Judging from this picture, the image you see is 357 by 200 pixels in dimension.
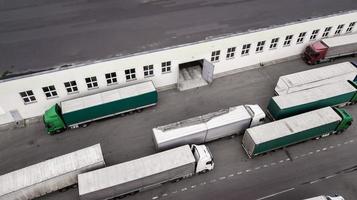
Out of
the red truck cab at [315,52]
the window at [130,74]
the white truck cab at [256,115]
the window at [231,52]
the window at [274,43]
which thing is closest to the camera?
the white truck cab at [256,115]

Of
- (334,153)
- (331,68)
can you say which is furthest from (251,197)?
(331,68)

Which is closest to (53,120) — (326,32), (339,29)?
(326,32)

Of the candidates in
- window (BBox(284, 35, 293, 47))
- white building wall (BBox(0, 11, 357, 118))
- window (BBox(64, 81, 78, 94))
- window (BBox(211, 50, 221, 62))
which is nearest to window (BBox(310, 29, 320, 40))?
white building wall (BBox(0, 11, 357, 118))

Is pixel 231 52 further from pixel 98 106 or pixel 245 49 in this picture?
pixel 98 106

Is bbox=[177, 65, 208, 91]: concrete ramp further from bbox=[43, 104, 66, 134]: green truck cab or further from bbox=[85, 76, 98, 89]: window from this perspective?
bbox=[43, 104, 66, 134]: green truck cab

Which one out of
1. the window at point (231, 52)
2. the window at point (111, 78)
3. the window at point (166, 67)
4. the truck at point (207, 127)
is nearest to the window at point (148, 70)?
the window at point (166, 67)

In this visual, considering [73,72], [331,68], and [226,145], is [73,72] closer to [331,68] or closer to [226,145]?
[226,145]

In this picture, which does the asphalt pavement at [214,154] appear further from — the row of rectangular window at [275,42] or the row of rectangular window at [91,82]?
the row of rectangular window at [275,42]
